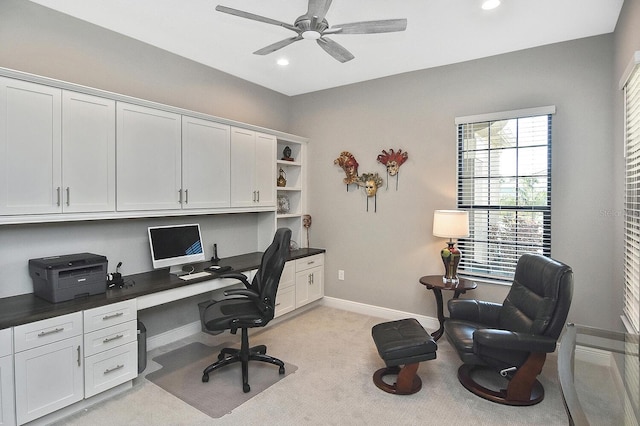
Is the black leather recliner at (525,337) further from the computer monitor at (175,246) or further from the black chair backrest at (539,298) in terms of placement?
the computer monitor at (175,246)

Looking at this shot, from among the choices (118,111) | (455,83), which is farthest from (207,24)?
(455,83)

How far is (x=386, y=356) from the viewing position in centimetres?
257

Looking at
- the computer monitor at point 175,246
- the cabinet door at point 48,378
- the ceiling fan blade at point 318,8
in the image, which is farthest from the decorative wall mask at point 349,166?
the cabinet door at point 48,378

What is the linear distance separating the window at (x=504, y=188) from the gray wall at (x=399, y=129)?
109 millimetres

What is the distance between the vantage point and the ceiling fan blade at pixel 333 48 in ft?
8.62

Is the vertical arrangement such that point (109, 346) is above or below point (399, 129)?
below

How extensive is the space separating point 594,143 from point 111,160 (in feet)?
13.6

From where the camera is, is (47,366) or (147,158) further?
(147,158)

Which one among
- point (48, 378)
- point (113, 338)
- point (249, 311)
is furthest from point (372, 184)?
point (48, 378)

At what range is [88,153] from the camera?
2.67m

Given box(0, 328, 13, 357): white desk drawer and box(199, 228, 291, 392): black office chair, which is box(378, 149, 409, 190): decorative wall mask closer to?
box(199, 228, 291, 392): black office chair

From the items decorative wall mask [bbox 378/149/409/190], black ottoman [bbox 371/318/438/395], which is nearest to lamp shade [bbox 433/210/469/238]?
decorative wall mask [bbox 378/149/409/190]

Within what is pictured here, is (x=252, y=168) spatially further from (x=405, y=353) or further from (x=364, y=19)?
(x=405, y=353)

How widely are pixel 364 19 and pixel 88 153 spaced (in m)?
2.41
